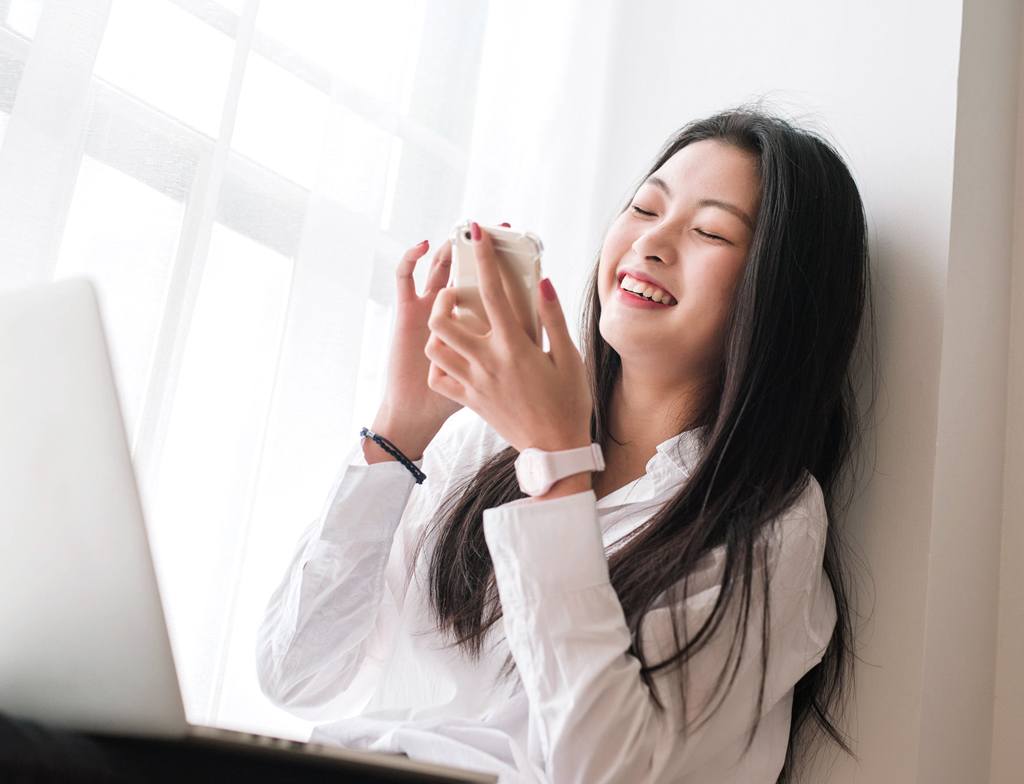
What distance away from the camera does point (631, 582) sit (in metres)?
1.12

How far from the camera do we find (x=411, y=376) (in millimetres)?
1347

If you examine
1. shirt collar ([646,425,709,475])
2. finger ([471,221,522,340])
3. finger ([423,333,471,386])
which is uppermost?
finger ([471,221,522,340])

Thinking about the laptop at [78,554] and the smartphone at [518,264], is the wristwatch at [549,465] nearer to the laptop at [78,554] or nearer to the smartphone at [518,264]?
the smartphone at [518,264]

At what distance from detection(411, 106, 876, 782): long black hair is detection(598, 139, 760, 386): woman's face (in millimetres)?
26

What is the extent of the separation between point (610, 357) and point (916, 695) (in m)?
0.61

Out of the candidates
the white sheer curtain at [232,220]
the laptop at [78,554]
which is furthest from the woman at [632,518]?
the laptop at [78,554]

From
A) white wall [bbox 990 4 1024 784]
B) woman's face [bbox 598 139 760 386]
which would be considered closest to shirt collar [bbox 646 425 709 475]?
woman's face [bbox 598 139 760 386]

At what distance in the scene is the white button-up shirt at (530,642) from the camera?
38.7 inches

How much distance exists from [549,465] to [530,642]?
0.59 ft

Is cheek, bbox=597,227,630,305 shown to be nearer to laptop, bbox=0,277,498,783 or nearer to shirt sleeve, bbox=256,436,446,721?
shirt sleeve, bbox=256,436,446,721

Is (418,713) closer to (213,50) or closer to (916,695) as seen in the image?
(916,695)

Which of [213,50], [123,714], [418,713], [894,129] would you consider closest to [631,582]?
[418,713]

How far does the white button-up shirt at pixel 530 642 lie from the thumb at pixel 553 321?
0.55 feet

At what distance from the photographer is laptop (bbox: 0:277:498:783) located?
0.72 metres
